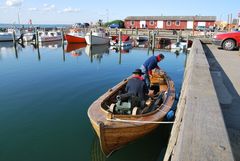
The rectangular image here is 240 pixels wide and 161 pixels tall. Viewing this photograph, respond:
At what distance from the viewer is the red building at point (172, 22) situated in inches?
2272

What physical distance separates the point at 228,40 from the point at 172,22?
44236 millimetres

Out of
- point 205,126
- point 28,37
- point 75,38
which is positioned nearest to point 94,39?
point 75,38

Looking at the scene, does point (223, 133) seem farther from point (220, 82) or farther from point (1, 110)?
point (1, 110)

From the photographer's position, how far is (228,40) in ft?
53.6

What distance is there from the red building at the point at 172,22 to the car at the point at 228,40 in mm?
42783

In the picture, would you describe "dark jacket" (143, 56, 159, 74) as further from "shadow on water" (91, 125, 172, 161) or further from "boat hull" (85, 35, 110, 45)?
"boat hull" (85, 35, 110, 45)

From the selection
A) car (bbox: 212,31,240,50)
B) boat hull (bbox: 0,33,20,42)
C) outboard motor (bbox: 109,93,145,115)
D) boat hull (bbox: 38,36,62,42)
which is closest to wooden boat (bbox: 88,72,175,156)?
outboard motor (bbox: 109,93,145,115)

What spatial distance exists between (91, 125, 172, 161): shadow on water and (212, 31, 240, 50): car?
11464 mm

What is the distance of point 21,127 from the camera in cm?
837

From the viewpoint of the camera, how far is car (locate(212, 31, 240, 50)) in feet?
51.8

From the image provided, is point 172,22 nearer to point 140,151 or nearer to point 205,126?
point 140,151

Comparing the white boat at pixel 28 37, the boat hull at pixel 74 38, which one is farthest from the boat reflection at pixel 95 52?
the white boat at pixel 28 37

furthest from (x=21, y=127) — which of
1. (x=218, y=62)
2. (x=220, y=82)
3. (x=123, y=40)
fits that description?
(x=123, y=40)

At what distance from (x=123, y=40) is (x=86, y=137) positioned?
1250 inches
